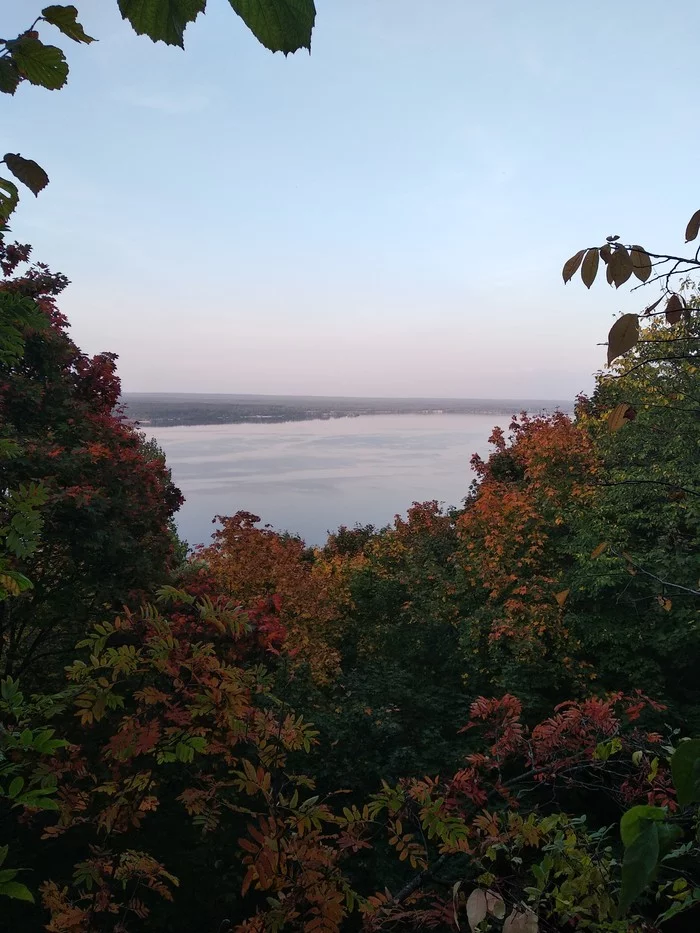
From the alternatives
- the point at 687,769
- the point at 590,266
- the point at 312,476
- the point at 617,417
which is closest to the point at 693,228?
the point at 590,266

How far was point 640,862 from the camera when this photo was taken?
2.50 ft

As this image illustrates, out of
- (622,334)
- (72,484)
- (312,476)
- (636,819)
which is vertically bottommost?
(312,476)

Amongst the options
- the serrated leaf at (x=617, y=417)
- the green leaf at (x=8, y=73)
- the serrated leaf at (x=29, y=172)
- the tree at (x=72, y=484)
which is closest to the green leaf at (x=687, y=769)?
the serrated leaf at (x=617, y=417)

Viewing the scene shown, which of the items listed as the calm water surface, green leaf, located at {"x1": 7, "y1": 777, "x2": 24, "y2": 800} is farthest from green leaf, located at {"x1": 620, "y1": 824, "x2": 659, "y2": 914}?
the calm water surface

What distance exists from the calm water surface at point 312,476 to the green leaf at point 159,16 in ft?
146

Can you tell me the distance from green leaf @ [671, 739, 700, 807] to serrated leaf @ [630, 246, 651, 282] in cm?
119

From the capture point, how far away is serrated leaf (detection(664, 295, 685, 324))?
1.67 meters

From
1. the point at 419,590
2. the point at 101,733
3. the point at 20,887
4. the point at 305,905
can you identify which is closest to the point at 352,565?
the point at 419,590

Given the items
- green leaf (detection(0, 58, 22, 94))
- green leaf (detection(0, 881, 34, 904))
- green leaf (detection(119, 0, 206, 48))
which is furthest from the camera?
green leaf (detection(0, 881, 34, 904))

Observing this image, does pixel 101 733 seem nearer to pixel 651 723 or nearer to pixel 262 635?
pixel 262 635

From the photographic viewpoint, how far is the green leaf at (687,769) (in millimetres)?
779

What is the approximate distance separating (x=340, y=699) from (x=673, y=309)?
343 inches

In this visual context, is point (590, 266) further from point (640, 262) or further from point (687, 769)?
point (687, 769)

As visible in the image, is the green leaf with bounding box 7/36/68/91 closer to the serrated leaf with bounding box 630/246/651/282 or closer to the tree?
the serrated leaf with bounding box 630/246/651/282
